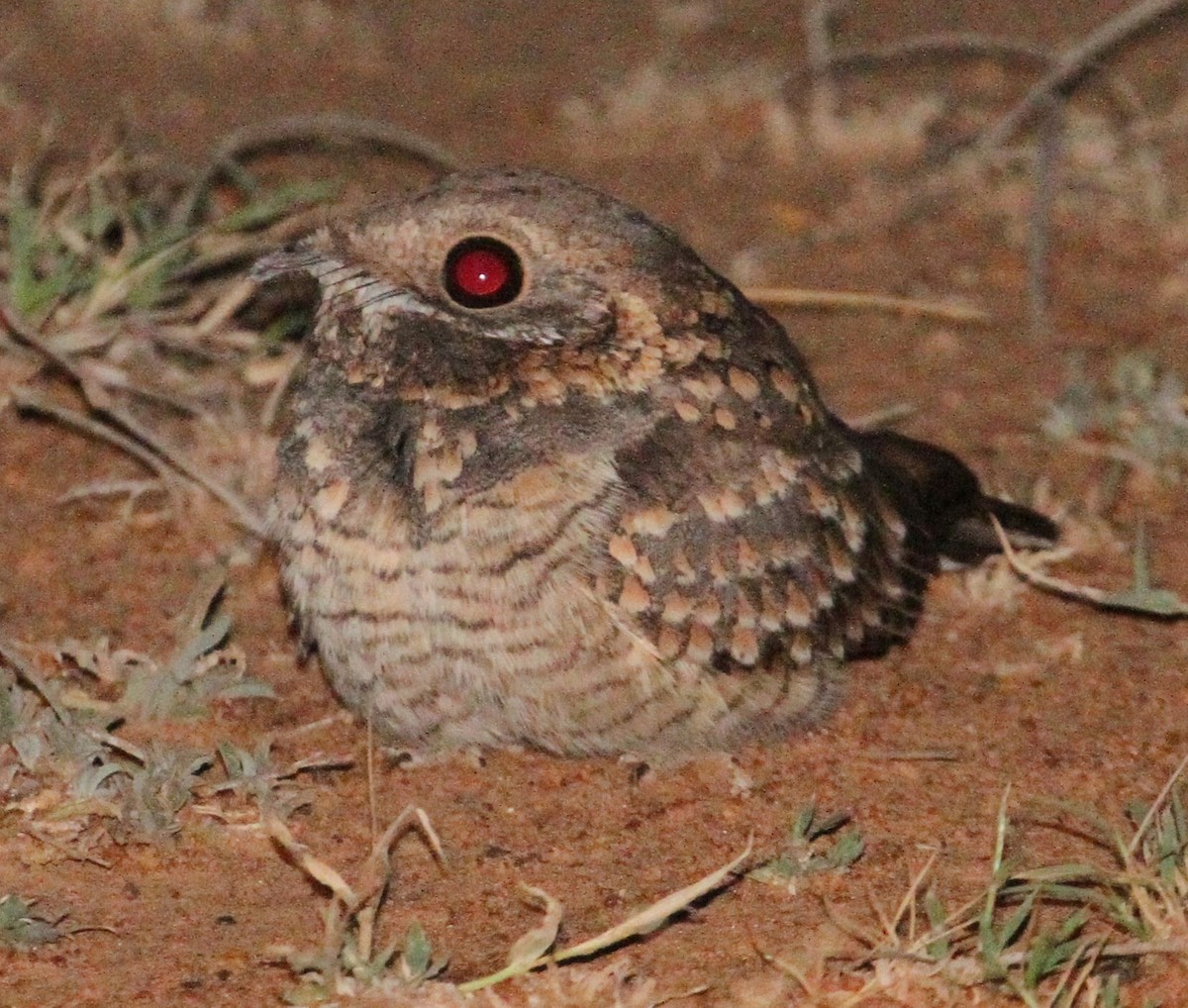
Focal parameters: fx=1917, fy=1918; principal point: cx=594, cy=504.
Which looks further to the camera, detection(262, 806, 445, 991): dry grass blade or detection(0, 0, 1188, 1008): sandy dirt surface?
detection(0, 0, 1188, 1008): sandy dirt surface

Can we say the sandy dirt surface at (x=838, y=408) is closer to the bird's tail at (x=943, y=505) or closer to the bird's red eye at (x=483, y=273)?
the bird's tail at (x=943, y=505)

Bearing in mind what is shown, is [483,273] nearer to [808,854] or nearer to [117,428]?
[808,854]

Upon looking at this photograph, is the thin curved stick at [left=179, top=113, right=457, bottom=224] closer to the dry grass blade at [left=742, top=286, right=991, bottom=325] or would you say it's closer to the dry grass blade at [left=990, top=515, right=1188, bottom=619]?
the dry grass blade at [left=742, top=286, right=991, bottom=325]

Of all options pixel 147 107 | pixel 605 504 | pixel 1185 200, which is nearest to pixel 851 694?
pixel 605 504

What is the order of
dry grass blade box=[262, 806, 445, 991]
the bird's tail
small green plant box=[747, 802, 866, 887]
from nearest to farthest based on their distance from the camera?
dry grass blade box=[262, 806, 445, 991] → small green plant box=[747, 802, 866, 887] → the bird's tail

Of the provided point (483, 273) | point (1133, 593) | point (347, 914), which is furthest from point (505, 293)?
point (1133, 593)

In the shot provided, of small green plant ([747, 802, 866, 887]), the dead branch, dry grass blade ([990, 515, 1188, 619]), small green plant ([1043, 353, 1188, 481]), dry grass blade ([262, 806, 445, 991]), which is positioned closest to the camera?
dry grass blade ([262, 806, 445, 991])

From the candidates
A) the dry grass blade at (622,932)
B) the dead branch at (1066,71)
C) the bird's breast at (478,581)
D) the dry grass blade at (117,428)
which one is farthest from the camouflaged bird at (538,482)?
the dead branch at (1066,71)

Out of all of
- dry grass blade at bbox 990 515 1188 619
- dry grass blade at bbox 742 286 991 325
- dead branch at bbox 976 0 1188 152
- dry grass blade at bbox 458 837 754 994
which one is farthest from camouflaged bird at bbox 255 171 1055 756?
dead branch at bbox 976 0 1188 152
